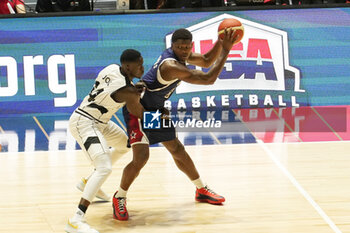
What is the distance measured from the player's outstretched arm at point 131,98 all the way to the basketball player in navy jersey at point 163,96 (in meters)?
0.40

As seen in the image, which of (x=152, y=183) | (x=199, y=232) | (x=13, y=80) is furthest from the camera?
(x=13, y=80)

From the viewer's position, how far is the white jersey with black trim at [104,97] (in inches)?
260

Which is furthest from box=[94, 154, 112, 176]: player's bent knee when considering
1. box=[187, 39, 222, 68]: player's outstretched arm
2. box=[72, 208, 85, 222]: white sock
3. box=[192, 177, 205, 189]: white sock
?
box=[187, 39, 222, 68]: player's outstretched arm

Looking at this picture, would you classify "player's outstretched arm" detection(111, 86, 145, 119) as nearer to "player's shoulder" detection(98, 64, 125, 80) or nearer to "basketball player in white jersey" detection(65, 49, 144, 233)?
"basketball player in white jersey" detection(65, 49, 144, 233)

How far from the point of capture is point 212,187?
7.94m

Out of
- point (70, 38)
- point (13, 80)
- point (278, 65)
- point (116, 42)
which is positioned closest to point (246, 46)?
point (278, 65)

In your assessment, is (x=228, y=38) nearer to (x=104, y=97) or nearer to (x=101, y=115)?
(x=104, y=97)

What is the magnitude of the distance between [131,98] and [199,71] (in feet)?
2.39

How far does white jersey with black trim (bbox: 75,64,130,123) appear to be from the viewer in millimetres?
6613

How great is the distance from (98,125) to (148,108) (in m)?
0.59

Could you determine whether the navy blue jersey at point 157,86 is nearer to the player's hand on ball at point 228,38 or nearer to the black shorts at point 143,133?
the black shorts at point 143,133

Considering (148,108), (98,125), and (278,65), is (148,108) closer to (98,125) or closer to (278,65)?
(98,125)

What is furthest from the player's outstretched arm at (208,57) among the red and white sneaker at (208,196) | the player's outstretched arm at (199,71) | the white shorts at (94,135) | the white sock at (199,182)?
the red and white sneaker at (208,196)

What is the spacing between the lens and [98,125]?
6875 mm
